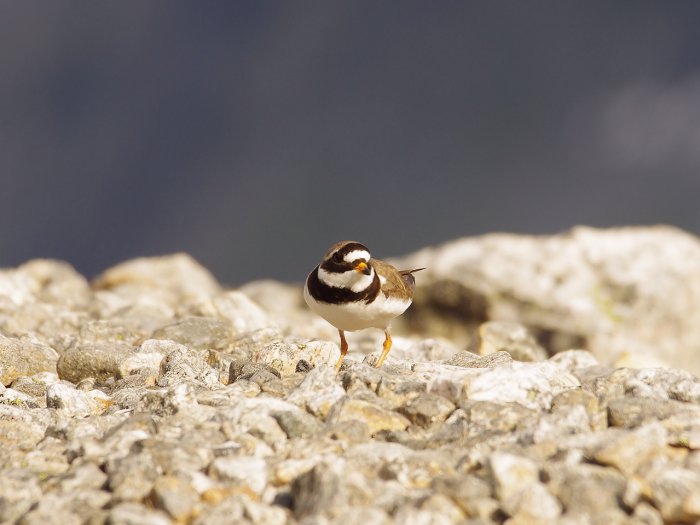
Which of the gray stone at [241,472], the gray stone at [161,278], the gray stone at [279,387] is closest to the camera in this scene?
the gray stone at [241,472]

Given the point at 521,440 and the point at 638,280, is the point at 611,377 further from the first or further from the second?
the point at 638,280

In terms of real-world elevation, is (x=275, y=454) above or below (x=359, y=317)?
below

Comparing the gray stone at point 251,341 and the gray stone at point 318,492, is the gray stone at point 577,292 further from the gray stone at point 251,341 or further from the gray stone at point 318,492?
the gray stone at point 318,492

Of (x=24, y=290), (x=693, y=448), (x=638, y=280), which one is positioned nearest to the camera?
(x=693, y=448)

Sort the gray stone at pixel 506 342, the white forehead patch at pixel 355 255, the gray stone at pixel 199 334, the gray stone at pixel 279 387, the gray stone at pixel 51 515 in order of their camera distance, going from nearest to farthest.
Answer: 1. the gray stone at pixel 51 515
2. the gray stone at pixel 279 387
3. the white forehead patch at pixel 355 255
4. the gray stone at pixel 199 334
5. the gray stone at pixel 506 342

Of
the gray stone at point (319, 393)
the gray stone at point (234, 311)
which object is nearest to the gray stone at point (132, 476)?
the gray stone at point (319, 393)

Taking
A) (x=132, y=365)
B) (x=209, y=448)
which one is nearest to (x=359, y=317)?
(x=132, y=365)
